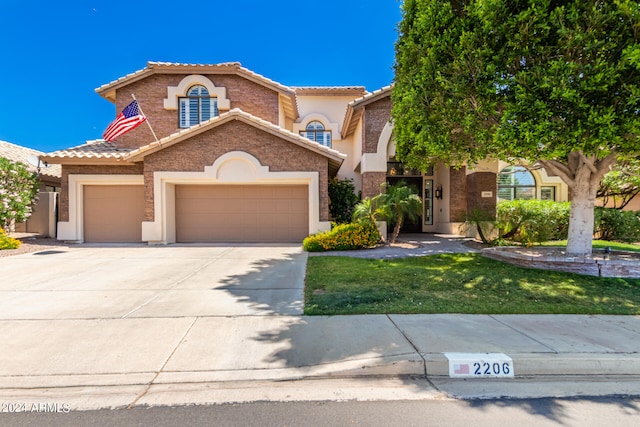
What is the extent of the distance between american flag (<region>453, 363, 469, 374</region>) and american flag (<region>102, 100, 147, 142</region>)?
40.2ft

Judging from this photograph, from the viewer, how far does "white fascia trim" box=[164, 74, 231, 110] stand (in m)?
15.1

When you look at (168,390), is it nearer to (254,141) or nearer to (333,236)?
(333,236)

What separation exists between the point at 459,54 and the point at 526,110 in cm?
187

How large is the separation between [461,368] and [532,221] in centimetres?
1039

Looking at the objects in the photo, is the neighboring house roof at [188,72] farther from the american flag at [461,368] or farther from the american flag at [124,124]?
the american flag at [461,368]

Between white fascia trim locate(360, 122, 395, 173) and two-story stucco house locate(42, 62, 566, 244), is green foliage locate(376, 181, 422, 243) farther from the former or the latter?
white fascia trim locate(360, 122, 395, 173)

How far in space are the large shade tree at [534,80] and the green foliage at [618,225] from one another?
6994 millimetres

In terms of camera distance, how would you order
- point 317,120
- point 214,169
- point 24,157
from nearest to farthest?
→ point 214,169 < point 317,120 < point 24,157

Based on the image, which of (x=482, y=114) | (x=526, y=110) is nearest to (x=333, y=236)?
(x=482, y=114)

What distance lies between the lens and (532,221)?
11.7 meters

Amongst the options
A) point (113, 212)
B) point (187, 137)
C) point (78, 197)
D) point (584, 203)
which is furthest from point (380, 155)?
point (78, 197)

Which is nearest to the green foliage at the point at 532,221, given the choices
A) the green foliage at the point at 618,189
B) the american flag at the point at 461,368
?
the green foliage at the point at 618,189

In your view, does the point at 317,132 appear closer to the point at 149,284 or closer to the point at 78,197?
the point at 78,197

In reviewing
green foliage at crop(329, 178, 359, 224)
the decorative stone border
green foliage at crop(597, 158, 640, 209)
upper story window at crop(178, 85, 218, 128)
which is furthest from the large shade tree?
upper story window at crop(178, 85, 218, 128)
